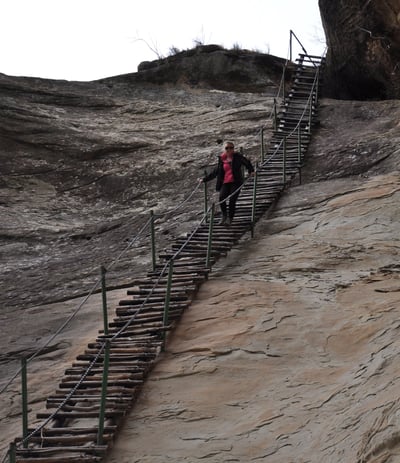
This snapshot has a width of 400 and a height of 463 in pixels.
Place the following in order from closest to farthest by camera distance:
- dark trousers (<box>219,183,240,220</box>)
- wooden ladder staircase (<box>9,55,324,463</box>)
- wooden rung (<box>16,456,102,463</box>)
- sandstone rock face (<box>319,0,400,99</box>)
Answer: wooden rung (<box>16,456,102,463</box>) → wooden ladder staircase (<box>9,55,324,463</box>) → dark trousers (<box>219,183,240,220</box>) → sandstone rock face (<box>319,0,400,99</box>)

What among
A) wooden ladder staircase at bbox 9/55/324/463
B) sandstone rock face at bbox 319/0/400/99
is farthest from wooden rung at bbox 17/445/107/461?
sandstone rock face at bbox 319/0/400/99

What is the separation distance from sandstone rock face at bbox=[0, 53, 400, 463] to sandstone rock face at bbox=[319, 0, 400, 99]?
2.16 m

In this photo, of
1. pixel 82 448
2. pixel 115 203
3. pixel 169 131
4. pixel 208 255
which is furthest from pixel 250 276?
pixel 169 131

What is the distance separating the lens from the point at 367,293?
31.6 ft

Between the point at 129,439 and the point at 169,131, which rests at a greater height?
the point at 169,131

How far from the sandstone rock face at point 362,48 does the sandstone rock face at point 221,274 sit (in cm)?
216

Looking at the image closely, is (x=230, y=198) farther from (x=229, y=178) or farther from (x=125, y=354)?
(x=125, y=354)

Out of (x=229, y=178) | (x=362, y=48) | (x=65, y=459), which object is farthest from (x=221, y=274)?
(x=362, y=48)

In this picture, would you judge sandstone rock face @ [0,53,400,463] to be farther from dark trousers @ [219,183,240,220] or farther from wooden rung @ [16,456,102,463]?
dark trousers @ [219,183,240,220]

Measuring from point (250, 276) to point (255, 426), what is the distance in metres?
3.09

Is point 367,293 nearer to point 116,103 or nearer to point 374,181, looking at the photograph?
point 374,181

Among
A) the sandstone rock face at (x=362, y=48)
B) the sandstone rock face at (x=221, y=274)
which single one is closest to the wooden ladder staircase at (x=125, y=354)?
the sandstone rock face at (x=221, y=274)

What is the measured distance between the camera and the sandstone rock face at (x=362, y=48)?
18703mm

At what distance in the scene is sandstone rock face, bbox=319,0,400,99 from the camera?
736 inches
